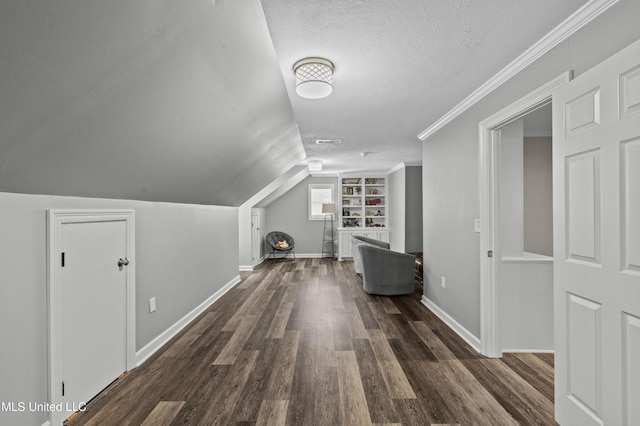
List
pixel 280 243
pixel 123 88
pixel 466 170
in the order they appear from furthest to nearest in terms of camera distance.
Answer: pixel 280 243, pixel 466 170, pixel 123 88

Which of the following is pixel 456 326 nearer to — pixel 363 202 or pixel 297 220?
pixel 363 202

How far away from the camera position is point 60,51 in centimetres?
110

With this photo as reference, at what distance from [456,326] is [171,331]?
282 centimetres

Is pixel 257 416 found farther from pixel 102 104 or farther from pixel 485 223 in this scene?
pixel 485 223

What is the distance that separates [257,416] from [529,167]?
395cm

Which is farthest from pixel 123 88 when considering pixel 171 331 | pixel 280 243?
pixel 280 243

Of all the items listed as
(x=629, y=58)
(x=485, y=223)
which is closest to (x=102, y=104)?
(x=629, y=58)

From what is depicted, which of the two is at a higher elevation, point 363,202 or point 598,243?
point 363,202

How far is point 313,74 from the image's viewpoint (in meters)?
2.11

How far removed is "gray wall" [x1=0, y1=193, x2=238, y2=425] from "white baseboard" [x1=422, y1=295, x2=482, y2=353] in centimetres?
283

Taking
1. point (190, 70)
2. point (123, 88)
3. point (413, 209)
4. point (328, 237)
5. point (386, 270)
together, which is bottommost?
point (386, 270)

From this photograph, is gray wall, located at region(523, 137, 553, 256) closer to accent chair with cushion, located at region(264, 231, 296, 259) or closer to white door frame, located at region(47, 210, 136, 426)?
white door frame, located at region(47, 210, 136, 426)

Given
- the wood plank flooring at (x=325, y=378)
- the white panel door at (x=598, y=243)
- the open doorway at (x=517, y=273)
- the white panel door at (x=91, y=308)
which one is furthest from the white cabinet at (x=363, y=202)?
the white panel door at (x=598, y=243)

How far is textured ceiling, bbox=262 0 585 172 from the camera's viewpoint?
5.12ft
